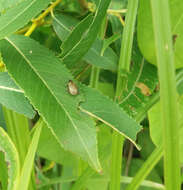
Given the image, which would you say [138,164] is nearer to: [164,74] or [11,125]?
[11,125]

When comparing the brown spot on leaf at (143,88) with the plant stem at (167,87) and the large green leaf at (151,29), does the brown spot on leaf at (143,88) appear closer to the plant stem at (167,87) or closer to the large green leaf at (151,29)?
the large green leaf at (151,29)

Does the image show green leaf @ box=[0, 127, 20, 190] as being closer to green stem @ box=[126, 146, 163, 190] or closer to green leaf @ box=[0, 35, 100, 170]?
green leaf @ box=[0, 35, 100, 170]

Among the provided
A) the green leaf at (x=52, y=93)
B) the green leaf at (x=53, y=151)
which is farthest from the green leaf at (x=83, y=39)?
the green leaf at (x=53, y=151)

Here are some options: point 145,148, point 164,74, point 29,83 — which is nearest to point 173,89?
point 164,74

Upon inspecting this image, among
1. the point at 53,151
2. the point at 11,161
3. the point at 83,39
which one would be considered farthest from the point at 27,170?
the point at 53,151

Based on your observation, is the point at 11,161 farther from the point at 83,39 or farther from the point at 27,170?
the point at 83,39
